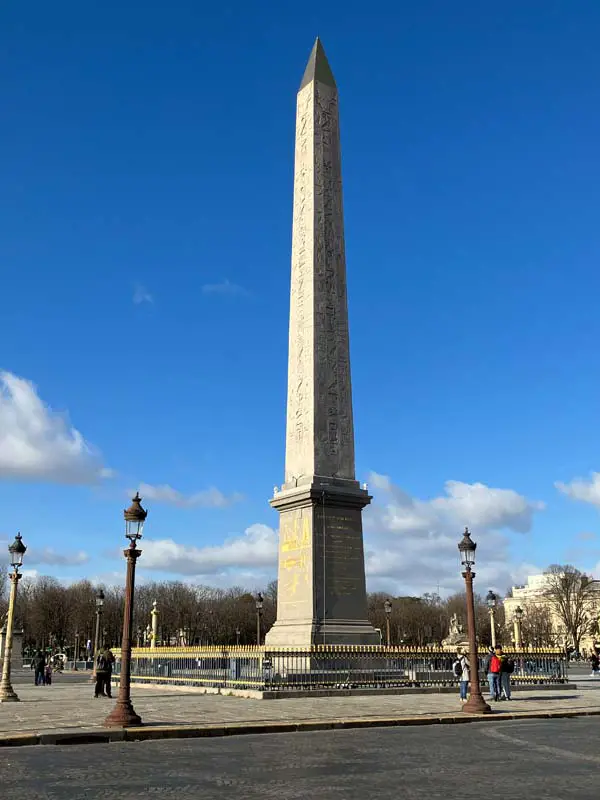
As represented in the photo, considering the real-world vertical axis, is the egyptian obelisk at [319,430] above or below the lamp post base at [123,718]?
above

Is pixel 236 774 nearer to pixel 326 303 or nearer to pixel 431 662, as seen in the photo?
pixel 431 662

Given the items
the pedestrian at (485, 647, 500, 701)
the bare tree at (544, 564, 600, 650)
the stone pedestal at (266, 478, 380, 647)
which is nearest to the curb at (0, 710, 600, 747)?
the pedestrian at (485, 647, 500, 701)

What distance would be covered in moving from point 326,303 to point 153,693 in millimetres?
13352

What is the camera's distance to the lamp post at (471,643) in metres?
18.2

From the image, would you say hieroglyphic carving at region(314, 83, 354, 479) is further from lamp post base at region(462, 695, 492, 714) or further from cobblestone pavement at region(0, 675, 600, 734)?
lamp post base at region(462, 695, 492, 714)

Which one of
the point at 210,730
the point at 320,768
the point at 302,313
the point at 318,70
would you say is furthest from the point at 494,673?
the point at 318,70

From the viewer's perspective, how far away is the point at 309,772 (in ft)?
32.6

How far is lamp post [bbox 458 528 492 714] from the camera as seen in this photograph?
18250 millimetres

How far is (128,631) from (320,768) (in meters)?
6.86

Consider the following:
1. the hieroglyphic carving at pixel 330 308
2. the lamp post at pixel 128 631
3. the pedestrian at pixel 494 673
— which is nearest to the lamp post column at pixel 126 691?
the lamp post at pixel 128 631

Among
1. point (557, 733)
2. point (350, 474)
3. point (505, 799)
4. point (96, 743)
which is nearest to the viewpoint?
point (505, 799)

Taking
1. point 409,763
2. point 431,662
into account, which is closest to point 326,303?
point 431,662

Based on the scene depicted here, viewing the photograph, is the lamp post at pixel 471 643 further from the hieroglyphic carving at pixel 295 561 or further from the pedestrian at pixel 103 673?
the pedestrian at pixel 103 673

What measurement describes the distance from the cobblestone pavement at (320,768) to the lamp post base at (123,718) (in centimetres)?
157
